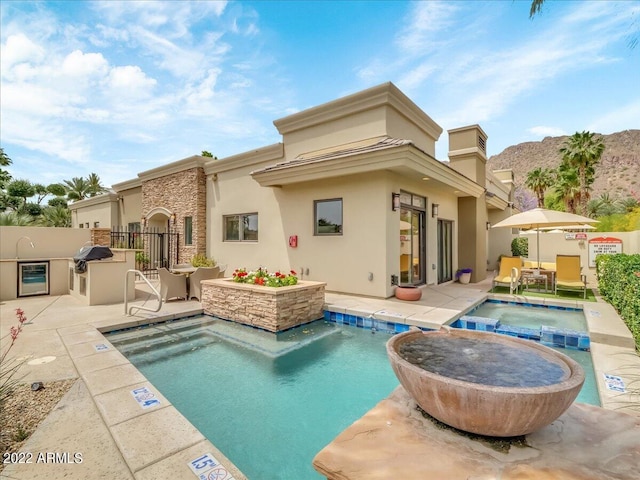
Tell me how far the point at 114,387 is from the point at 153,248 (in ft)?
46.3

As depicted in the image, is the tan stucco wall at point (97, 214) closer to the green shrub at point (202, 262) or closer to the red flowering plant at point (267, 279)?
the green shrub at point (202, 262)

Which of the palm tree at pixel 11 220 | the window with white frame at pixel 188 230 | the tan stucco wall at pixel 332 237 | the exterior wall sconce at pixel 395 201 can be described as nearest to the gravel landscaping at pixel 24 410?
the tan stucco wall at pixel 332 237

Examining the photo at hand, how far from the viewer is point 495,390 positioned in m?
1.70

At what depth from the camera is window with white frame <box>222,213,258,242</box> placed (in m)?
11.9

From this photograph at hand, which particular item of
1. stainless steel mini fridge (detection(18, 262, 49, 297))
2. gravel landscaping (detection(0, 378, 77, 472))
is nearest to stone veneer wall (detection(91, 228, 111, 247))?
stainless steel mini fridge (detection(18, 262, 49, 297))

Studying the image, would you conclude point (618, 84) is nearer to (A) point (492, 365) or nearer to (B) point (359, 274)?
(B) point (359, 274)

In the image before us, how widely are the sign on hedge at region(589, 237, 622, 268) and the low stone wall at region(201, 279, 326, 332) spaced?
11.8 metres

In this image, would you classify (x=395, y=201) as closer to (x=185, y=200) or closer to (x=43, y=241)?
(x=185, y=200)

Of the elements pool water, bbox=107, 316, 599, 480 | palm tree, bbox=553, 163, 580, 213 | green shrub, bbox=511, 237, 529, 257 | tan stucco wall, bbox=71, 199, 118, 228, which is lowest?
pool water, bbox=107, 316, 599, 480

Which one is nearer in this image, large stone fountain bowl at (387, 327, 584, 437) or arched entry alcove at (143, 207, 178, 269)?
large stone fountain bowl at (387, 327, 584, 437)

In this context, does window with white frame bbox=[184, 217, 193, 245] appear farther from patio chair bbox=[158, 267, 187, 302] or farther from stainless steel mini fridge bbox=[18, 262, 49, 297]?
patio chair bbox=[158, 267, 187, 302]

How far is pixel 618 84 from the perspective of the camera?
9172 mm

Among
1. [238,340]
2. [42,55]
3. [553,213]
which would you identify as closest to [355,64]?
[553,213]

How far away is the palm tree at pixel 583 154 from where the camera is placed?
25906mm
